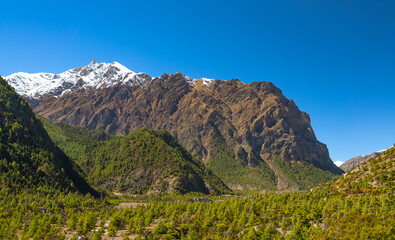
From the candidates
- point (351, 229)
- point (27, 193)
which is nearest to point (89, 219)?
point (27, 193)

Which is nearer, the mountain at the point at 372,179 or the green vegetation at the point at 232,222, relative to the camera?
the green vegetation at the point at 232,222

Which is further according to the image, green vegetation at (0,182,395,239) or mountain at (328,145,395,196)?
mountain at (328,145,395,196)

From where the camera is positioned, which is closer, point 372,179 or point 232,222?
point 232,222

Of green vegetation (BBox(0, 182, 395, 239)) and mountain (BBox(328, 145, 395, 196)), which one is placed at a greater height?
mountain (BBox(328, 145, 395, 196))

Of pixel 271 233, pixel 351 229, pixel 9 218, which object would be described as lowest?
pixel 9 218

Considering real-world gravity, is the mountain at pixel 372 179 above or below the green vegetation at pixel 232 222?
above

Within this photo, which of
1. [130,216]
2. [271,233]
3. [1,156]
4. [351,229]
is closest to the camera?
[351,229]

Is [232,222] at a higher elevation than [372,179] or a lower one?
lower

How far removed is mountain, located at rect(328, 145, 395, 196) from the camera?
390 feet

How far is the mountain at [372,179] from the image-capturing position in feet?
390

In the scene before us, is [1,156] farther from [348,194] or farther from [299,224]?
[348,194]

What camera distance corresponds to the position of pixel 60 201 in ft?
544

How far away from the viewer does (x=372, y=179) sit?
127 metres

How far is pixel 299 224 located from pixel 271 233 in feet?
35.8
